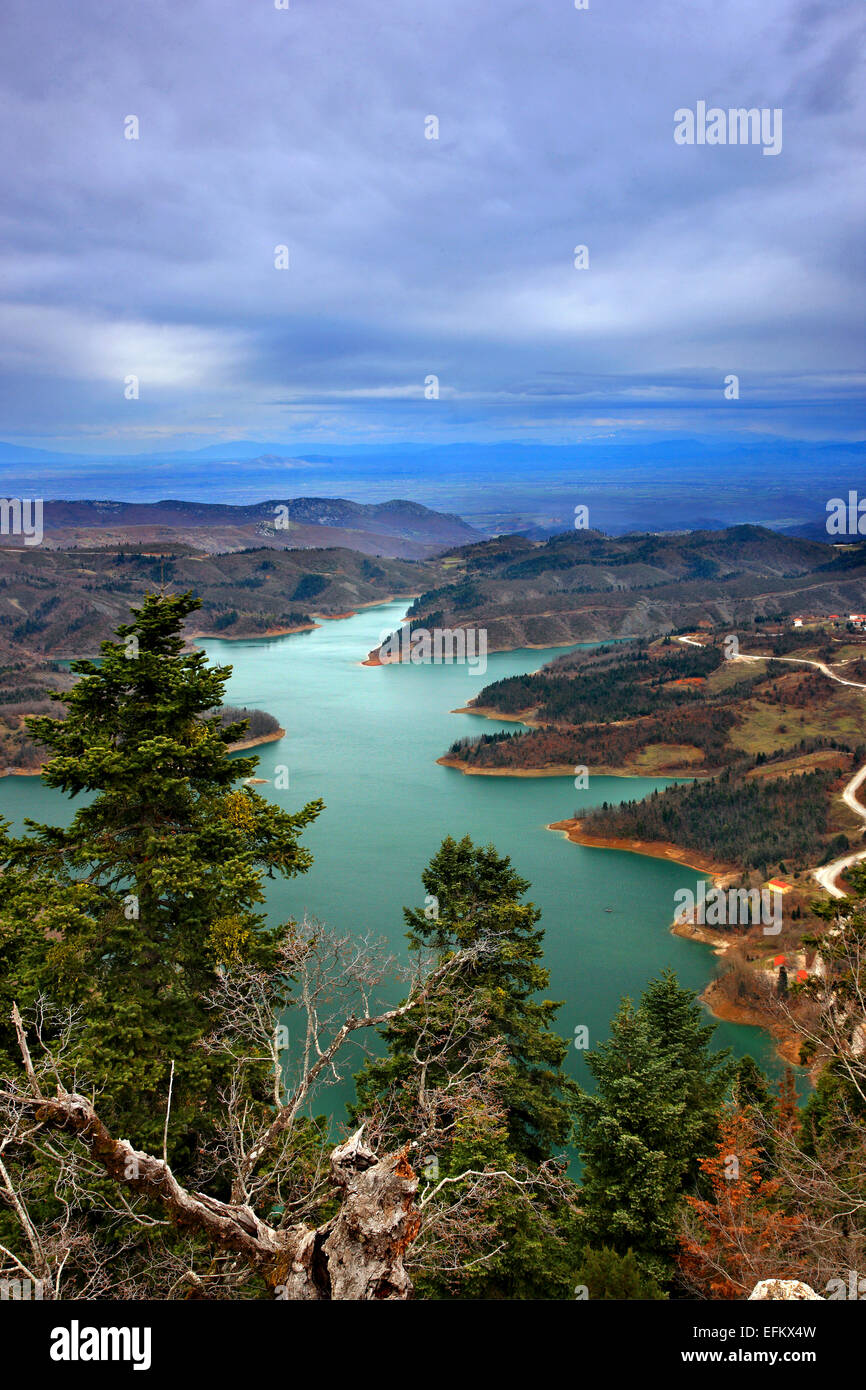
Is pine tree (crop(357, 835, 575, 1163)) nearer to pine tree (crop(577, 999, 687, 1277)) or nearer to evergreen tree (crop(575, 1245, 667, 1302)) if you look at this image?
pine tree (crop(577, 999, 687, 1277))

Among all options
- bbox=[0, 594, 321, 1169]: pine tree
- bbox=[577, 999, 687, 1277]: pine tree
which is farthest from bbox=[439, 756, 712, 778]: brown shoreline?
bbox=[0, 594, 321, 1169]: pine tree

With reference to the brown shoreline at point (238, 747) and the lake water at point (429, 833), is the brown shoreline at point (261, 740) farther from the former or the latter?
the lake water at point (429, 833)

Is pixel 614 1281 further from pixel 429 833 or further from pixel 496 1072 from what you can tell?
pixel 429 833

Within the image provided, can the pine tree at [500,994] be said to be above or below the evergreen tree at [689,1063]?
above

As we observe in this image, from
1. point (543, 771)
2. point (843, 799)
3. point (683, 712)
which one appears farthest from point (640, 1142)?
point (683, 712)

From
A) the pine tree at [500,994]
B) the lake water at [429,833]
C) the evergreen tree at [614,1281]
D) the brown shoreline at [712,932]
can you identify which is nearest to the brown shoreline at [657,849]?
the brown shoreline at [712,932]

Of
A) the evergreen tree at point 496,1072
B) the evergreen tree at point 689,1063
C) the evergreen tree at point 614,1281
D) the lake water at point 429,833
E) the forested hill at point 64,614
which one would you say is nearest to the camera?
the evergreen tree at point 614,1281

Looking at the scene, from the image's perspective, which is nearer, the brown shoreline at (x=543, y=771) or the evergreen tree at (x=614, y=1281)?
the evergreen tree at (x=614, y=1281)

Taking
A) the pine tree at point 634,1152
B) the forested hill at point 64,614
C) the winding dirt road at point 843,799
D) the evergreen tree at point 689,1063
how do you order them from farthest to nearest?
1. the forested hill at point 64,614
2. the winding dirt road at point 843,799
3. the evergreen tree at point 689,1063
4. the pine tree at point 634,1152
